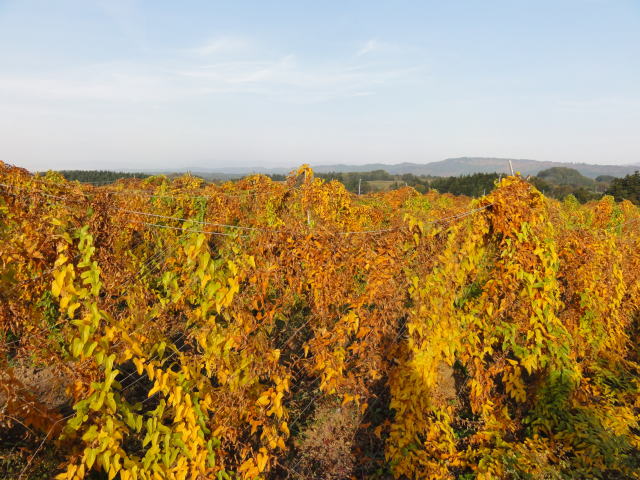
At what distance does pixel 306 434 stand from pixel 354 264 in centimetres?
218

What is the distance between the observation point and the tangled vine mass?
2.51m

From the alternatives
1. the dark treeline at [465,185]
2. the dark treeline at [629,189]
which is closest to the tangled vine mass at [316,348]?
the dark treeline at [465,185]

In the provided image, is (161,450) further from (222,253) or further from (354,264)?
(354,264)

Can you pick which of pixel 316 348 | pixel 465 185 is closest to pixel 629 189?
pixel 465 185

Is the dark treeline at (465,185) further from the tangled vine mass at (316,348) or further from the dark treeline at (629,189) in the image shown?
the tangled vine mass at (316,348)

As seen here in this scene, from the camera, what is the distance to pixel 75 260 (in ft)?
8.30

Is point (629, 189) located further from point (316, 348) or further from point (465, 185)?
point (316, 348)

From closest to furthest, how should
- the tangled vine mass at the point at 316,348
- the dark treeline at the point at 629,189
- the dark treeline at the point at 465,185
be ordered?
1. the tangled vine mass at the point at 316,348
2. the dark treeline at the point at 465,185
3. the dark treeline at the point at 629,189

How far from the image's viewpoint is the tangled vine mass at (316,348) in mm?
2510

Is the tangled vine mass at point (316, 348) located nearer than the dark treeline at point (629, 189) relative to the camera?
Yes

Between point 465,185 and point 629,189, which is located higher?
point 465,185

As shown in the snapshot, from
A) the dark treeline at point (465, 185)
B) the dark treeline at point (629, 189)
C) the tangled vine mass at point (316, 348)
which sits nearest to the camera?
the tangled vine mass at point (316, 348)

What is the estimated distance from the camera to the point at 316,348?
A: 3.15 meters

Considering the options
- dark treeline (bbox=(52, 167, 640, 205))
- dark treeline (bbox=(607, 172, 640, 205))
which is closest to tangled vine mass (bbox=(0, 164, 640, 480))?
dark treeline (bbox=(52, 167, 640, 205))
